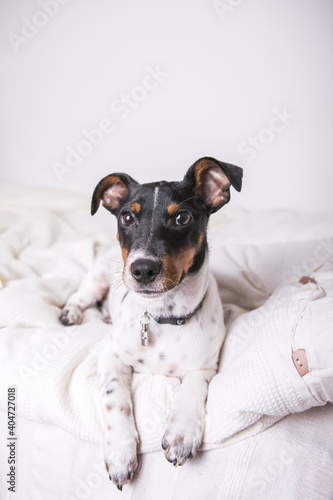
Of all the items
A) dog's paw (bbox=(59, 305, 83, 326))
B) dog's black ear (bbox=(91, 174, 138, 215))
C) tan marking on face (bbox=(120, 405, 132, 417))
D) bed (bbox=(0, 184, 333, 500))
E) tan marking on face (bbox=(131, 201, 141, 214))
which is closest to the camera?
→ bed (bbox=(0, 184, 333, 500))

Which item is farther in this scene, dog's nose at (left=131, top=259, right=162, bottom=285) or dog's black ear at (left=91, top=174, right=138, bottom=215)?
dog's black ear at (left=91, top=174, right=138, bottom=215)

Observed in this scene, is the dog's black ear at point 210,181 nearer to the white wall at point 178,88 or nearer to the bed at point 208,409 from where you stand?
the bed at point 208,409

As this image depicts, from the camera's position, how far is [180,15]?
12.3 feet

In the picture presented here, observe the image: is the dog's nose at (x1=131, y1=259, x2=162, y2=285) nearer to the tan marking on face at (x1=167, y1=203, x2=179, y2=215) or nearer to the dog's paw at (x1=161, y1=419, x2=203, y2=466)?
the tan marking on face at (x1=167, y1=203, x2=179, y2=215)

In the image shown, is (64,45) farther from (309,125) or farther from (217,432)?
(217,432)

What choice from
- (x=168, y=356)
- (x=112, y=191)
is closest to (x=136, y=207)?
(x=112, y=191)

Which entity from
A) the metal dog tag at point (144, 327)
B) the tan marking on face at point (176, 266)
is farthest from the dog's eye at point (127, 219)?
the metal dog tag at point (144, 327)

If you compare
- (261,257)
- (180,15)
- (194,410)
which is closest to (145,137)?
(180,15)

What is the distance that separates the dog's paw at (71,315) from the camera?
2613 mm

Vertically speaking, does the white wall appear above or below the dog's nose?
above

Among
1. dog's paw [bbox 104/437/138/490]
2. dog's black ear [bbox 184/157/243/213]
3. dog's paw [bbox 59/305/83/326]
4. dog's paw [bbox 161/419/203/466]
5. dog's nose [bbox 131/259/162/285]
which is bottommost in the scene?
dog's paw [bbox 59/305/83/326]

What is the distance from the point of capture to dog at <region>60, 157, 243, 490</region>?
1.65 metres

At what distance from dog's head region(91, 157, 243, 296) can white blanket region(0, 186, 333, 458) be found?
1.70 feet

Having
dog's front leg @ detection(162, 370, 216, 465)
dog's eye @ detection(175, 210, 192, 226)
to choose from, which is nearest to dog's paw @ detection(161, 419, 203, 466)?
dog's front leg @ detection(162, 370, 216, 465)
